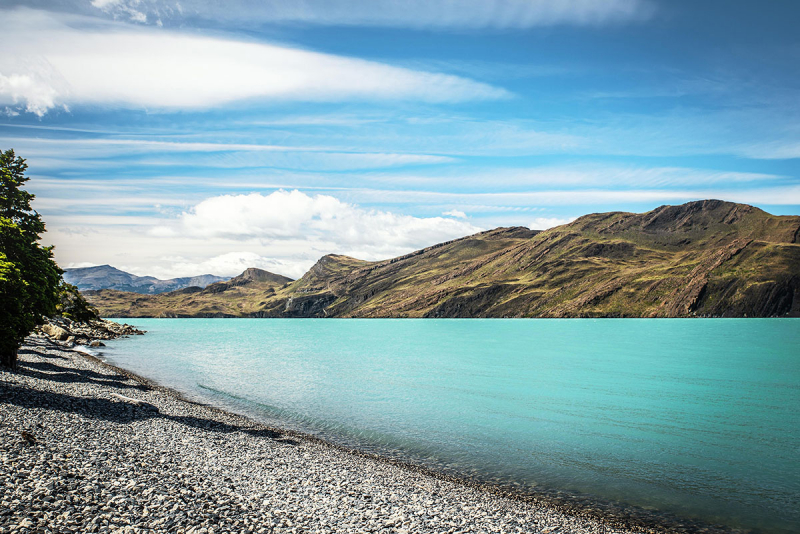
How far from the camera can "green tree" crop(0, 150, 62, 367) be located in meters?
37.2

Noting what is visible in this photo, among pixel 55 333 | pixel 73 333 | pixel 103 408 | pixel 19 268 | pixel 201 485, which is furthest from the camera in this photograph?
pixel 73 333

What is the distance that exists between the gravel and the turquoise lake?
4.71 m

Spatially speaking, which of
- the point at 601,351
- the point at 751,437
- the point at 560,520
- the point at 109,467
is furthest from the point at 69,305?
the point at 601,351

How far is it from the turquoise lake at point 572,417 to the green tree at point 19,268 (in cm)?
1693

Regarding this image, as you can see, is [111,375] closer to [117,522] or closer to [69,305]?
[69,305]

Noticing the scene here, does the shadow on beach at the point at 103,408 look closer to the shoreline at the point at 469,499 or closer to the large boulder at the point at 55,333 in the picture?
the shoreline at the point at 469,499

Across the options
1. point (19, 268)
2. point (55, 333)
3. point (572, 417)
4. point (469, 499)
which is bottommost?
point (572, 417)

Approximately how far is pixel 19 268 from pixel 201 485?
33.1m

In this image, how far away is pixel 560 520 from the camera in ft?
63.8

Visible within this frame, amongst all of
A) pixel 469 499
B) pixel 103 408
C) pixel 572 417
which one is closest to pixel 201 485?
pixel 469 499

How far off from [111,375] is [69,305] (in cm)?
4265

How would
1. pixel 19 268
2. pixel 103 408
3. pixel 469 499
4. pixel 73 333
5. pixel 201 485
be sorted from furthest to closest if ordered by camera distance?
pixel 73 333
pixel 19 268
pixel 103 408
pixel 469 499
pixel 201 485

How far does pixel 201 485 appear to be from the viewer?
19.7 meters

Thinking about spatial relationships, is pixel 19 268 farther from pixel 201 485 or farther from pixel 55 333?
pixel 55 333
